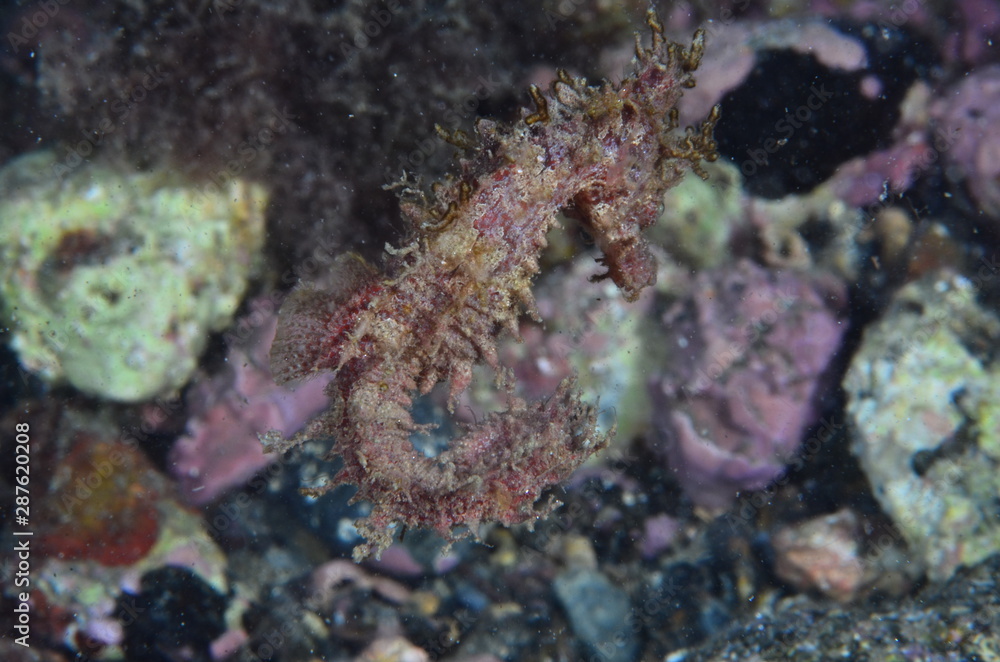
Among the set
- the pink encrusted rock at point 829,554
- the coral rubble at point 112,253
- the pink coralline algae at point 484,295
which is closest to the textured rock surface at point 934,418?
the pink encrusted rock at point 829,554

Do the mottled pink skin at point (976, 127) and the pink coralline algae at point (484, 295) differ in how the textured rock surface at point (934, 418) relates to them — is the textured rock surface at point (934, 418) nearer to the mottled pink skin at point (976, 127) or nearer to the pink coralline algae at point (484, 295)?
the mottled pink skin at point (976, 127)

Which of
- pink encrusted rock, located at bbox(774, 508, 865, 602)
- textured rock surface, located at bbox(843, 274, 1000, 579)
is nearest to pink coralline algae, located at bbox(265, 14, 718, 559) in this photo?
textured rock surface, located at bbox(843, 274, 1000, 579)

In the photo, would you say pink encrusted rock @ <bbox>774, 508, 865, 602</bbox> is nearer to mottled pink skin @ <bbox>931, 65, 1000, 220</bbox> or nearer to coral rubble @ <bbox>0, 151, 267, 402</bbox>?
mottled pink skin @ <bbox>931, 65, 1000, 220</bbox>

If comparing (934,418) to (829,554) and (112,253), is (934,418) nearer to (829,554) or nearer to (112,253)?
(829,554)

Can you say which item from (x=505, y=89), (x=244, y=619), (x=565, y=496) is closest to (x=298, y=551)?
(x=244, y=619)

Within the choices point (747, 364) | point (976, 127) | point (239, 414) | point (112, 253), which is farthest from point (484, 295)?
point (976, 127)
